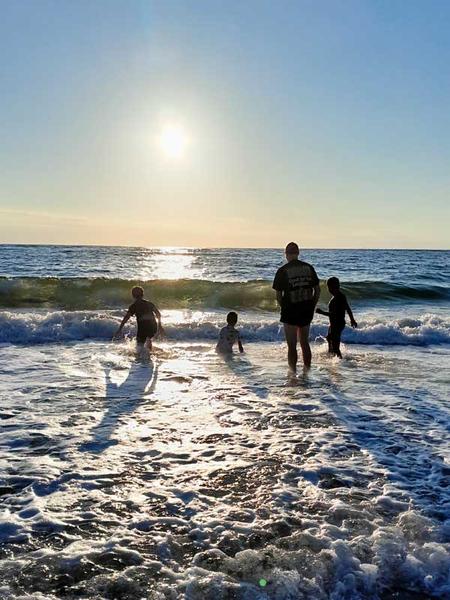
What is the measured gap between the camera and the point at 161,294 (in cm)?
2297

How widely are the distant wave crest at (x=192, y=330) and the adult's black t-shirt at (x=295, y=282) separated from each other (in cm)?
567

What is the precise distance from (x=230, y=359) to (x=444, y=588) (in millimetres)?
7777

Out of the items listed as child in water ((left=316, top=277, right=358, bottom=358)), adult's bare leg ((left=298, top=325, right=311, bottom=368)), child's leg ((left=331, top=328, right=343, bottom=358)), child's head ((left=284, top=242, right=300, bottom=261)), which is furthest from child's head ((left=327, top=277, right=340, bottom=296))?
child's head ((left=284, top=242, right=300, bottom=261))

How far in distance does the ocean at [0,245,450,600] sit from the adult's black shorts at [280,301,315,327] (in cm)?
97

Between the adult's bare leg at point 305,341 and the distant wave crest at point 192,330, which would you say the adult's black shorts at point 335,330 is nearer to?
the adult's bare leg at point 305,341

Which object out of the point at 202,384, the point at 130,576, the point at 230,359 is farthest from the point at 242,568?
the point at 230,359

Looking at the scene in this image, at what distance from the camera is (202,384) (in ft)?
26.9

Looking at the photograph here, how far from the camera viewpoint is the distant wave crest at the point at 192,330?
1396 cm

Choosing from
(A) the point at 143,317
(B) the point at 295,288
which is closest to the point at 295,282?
(B) the point at 295,288

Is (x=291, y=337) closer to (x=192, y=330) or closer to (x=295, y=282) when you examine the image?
(x=295, y=282)

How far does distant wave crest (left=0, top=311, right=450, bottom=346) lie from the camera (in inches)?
550

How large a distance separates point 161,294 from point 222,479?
18.8 meters

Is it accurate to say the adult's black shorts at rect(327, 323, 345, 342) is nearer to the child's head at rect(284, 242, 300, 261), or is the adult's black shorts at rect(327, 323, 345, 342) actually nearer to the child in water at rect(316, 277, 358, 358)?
the child in water at rect(316, 277, 358, 358)

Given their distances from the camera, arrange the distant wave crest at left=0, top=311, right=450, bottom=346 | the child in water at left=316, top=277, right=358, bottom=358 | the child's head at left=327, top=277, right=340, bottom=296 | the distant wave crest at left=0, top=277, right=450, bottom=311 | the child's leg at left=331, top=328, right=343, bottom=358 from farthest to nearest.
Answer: the distant wave crest at left=0, top=277, right=450, bottom=311 → the distant wave crest at left=0, top=311, right=450, bottom=346 → the child's leg at left=331, top=328, right=343, bottom=358 → the child in water at left=316, top=277, right=358, bottom=358 → the child's head at left=327, top=277, right=340, bottom=296
